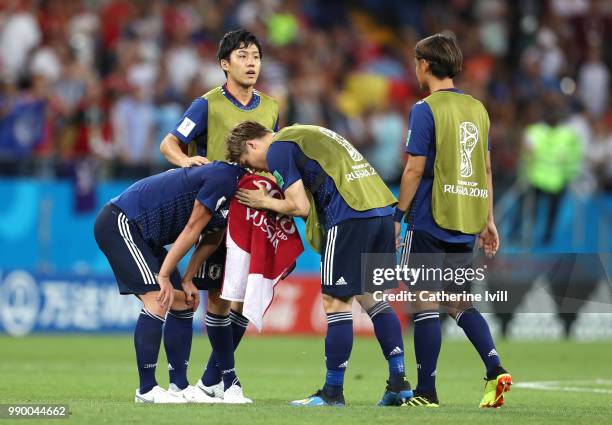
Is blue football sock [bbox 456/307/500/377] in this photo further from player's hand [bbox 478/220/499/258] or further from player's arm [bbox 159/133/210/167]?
player's arm [bbox 159/133/210/167]

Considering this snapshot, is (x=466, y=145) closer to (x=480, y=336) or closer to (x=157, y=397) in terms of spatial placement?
(x=480, y=336)

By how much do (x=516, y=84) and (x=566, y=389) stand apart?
12.3 metres

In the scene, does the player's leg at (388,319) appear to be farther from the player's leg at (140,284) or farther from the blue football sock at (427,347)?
the player's leg at (140,284)

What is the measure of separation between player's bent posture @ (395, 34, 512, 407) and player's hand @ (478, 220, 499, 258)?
29 cm

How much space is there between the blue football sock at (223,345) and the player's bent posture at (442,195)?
134 cm

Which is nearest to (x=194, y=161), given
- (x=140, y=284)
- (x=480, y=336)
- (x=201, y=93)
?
(x=140, y=284)

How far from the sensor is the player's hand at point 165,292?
8766 millimetres

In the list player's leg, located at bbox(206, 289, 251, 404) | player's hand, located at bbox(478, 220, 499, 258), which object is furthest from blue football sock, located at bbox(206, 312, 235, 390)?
player's hand, located at bbox(478, 220, 499, 258)

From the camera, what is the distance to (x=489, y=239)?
9.53 meters

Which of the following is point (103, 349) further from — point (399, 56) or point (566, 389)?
point (399, 56)

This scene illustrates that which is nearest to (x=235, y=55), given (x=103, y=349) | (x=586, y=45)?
(x=103, y=349)

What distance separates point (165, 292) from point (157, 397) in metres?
0.73

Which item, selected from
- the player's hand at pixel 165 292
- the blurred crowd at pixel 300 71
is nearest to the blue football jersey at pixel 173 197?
the player's hand at pixel 165 292

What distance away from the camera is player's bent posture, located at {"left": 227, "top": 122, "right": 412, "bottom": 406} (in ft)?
28.7
